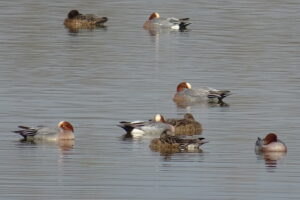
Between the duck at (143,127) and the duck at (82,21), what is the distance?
21080mm

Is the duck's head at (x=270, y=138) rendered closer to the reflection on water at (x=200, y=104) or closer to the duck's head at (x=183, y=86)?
the reflection on water at (x=200, y=104)

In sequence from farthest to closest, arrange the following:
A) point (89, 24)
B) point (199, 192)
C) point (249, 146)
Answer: point (89, 24)
point (249, 146)
point (199, 192)

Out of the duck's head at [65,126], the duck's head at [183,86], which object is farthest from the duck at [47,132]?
the duck's head at [183,86]

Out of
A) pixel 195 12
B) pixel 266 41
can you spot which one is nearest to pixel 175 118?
pixel 266 41

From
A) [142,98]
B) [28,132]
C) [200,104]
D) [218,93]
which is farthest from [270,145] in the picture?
[200,104]

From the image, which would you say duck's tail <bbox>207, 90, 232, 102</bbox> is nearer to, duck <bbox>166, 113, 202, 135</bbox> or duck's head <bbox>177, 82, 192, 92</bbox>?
duck's head <bbox>177, 82, 192, 92</bbox>

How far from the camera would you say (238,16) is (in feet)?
155

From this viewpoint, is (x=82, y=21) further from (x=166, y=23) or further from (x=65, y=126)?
(x=65, y=126)

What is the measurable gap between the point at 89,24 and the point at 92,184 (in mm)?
26418

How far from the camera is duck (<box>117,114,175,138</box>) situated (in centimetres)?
2297

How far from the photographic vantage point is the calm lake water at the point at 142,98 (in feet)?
62.1

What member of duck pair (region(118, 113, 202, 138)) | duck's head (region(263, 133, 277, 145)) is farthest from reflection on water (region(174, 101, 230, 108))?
duck's head (region(263, 133, 277, 145))

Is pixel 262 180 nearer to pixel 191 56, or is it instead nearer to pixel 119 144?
pixel 119 144

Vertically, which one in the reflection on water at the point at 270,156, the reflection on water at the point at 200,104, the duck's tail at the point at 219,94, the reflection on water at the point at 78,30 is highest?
the reflection on water at the point at 78,30
